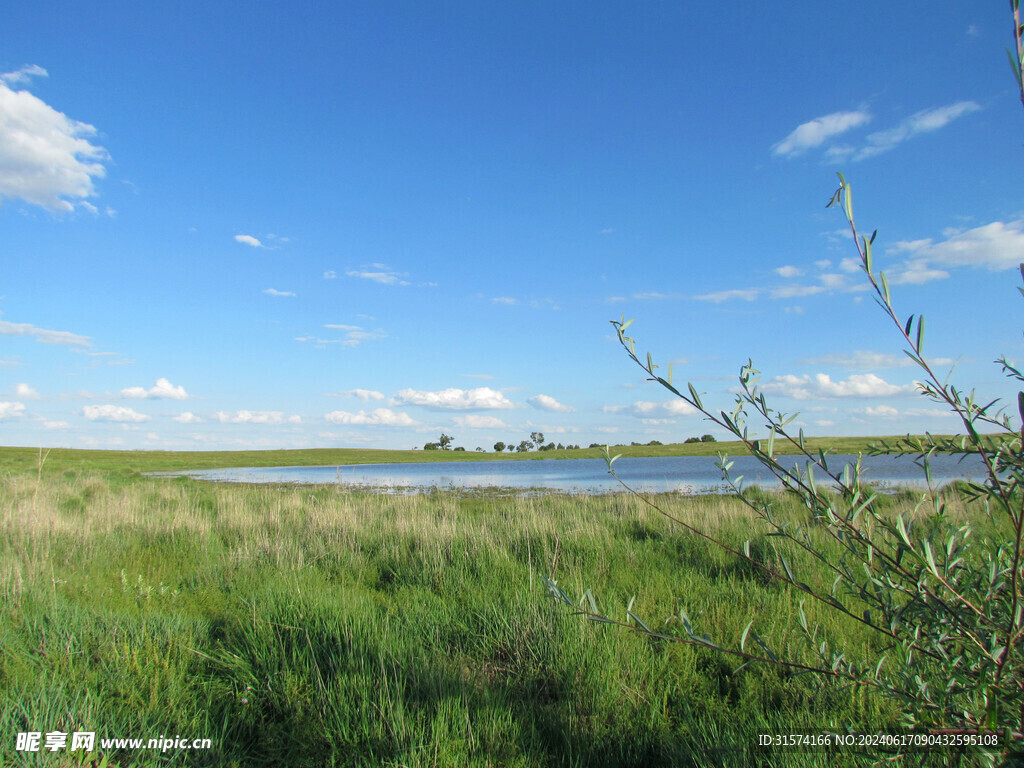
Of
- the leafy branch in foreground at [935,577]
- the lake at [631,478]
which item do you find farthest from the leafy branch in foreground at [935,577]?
the lake at [631,478]

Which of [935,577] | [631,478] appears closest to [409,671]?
[935,577]

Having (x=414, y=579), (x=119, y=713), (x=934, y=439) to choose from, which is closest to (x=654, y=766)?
(x=934, y=439)

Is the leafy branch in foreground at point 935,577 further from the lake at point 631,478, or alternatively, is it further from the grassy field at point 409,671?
the lake at point 631,478

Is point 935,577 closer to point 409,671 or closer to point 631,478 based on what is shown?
point 409,671

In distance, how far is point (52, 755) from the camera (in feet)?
8.50

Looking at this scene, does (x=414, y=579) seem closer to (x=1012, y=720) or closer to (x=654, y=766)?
(x=654, y=766)

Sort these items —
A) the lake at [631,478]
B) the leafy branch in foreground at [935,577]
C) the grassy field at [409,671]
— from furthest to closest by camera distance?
the lake at [631,478] < the grassy field at [409,671] < the leafy branch in foreground at [935,577]

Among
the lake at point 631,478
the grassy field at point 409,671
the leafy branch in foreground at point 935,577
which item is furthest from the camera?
the lake at point 631,478

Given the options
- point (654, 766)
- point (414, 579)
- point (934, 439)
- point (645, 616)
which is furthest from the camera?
point (414, 579)

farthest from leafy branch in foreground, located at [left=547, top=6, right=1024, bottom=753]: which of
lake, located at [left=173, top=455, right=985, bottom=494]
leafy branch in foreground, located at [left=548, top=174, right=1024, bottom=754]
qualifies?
lake, located at [left=173, top=455, right=985, bottom=494]

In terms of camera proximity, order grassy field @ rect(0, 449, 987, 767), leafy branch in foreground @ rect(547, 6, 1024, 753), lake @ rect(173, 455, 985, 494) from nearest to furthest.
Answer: leafy branch in foreground @ rect(547, 6, 1024, 753) < grassy field @ rect(0, 449, 987, 767) < lake @ rect(173, 455, 985, 494)

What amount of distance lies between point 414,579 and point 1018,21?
5.97m

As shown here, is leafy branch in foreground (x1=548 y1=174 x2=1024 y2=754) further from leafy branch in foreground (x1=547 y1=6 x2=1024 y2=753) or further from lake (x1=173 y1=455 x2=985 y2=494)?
lake (x1=173 y1=455 x2=985 y2=494)

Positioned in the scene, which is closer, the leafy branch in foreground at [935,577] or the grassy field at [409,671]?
the leafy branch in foreground at [935,577]
